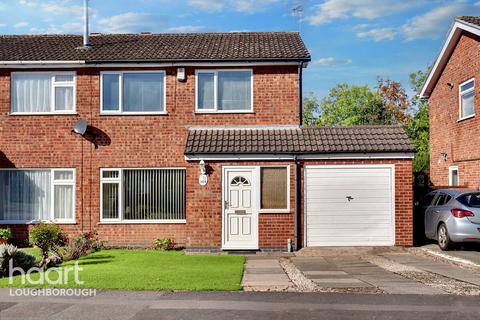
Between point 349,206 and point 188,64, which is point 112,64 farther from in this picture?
point 349,206

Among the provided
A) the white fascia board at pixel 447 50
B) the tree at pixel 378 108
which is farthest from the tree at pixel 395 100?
the white fascia board at pixel 447 50

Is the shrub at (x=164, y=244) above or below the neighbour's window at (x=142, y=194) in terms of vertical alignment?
below

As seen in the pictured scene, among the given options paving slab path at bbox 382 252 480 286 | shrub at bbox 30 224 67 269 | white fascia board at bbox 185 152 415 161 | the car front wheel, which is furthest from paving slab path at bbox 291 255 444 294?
shrub at bbox 30 224 67 269

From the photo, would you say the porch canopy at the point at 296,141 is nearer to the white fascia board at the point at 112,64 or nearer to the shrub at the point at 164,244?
the white fascia board at the point at 112,64

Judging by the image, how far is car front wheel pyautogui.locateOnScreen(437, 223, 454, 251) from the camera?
1480 cm

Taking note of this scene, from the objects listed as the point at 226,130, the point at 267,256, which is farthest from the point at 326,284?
the point at 226,130

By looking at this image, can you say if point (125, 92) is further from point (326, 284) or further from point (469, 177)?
point (469, 177)

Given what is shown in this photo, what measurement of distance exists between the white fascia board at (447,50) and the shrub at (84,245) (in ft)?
42.0

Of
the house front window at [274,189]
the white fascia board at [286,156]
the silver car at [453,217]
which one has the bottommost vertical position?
the silver car at [453,217]

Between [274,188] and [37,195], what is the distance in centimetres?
712

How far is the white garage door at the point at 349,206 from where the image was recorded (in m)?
15.8

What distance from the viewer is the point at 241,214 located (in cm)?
1581

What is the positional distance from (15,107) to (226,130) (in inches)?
250

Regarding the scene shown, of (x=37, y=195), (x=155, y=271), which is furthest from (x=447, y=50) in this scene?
(x=37, y=195)
